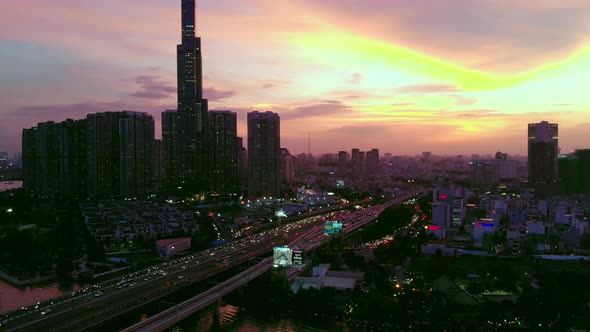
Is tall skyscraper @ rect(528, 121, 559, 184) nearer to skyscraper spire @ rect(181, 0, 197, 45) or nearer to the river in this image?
skyscraper spire @ rect(181, 0, 197, 45)

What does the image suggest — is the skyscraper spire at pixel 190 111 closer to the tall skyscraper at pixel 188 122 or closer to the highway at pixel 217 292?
the tall skyscraper at pixel 188 122

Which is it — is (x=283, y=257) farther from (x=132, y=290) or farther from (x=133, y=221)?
(x=133, y=221)

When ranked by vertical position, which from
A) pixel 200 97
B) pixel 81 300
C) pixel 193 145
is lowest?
pixel 81 300

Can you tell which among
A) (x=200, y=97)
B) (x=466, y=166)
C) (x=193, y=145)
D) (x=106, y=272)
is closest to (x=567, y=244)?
(x=106, y=272)

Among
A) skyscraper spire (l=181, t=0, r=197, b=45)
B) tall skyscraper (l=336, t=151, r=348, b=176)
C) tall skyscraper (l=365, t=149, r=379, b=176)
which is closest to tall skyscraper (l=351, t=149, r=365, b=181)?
tall skyscraper (l=365, t=149, r=379, b=176)

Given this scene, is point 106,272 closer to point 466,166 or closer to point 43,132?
point 43,132
